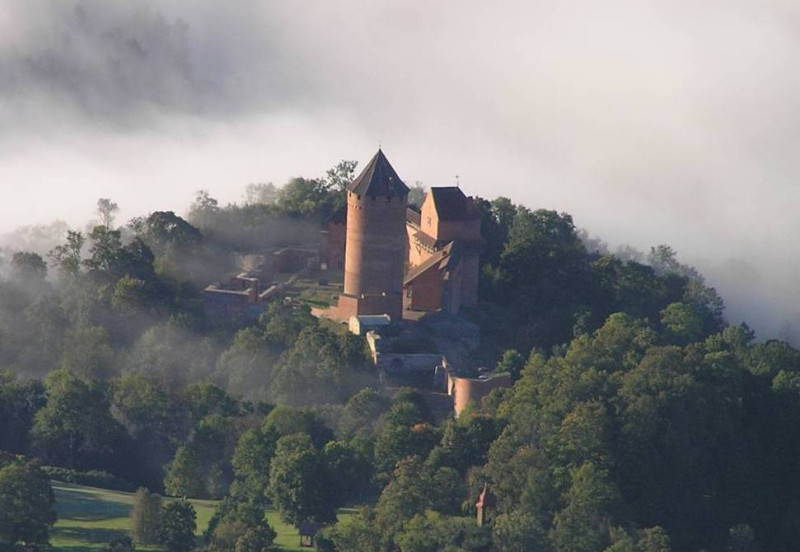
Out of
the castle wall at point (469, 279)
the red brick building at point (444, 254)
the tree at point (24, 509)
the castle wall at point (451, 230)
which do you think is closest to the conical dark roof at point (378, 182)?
the red brick building at point (444, 254)

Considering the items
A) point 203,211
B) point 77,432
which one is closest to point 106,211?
point 203,211

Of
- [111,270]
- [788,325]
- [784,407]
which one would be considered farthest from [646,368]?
[788,325]

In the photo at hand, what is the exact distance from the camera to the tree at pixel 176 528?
192ft

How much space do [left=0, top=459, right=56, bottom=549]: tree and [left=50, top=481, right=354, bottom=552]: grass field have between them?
0.68m

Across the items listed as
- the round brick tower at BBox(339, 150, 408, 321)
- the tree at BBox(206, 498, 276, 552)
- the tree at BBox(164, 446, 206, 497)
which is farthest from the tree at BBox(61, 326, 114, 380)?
the tree at BBox(206, 498, 276, 552)

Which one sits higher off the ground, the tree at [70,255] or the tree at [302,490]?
the tree at [70,255]

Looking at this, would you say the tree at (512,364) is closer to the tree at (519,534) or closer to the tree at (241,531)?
the tree at (519,534)

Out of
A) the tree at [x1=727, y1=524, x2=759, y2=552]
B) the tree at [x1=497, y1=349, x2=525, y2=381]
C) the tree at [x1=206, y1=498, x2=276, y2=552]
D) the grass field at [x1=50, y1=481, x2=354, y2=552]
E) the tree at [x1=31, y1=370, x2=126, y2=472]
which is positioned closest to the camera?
the tree at [x1=206, y1=498, x2=276, y2=552]

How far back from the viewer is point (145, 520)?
58.9 m

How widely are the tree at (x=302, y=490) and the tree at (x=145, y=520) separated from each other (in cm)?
313

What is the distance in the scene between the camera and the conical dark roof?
71000mm

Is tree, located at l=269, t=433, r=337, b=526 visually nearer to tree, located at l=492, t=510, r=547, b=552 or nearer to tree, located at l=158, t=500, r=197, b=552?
tree, located at l=158, t=500, r=197, b=552

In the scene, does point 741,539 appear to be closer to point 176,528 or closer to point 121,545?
Result: point 176,528

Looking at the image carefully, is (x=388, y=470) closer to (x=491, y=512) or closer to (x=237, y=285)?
(x=491, y=512)
